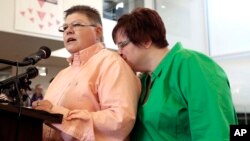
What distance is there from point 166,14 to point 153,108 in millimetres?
4487

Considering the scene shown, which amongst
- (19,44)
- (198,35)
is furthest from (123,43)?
(198,35)

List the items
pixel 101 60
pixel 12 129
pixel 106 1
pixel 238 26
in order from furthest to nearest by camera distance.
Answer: pixel 238 26 < pixel 106 1 < pixel 101 60 < pixel 12 129

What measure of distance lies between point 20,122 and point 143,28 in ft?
2.06

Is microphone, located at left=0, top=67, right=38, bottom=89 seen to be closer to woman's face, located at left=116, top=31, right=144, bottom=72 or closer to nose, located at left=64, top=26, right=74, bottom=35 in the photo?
nose, located at left=64, top=26, right=74, bottom=35

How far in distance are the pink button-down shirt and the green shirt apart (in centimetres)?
8

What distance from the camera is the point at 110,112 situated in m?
1.19

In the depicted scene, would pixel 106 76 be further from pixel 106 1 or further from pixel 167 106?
pixel 106 1

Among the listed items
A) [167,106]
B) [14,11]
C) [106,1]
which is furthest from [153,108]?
[106,1]

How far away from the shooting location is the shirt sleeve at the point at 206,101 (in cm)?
114

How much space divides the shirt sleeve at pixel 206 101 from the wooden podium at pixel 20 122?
1.59 ft

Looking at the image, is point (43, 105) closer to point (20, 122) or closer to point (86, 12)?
point (20, 122)

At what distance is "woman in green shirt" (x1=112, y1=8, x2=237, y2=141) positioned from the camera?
117cm

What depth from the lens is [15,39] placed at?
10.9 feet

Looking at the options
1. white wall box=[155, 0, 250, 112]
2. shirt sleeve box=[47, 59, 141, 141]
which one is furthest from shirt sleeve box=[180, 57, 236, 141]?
white wall box=[155, 0, 250, 112]
